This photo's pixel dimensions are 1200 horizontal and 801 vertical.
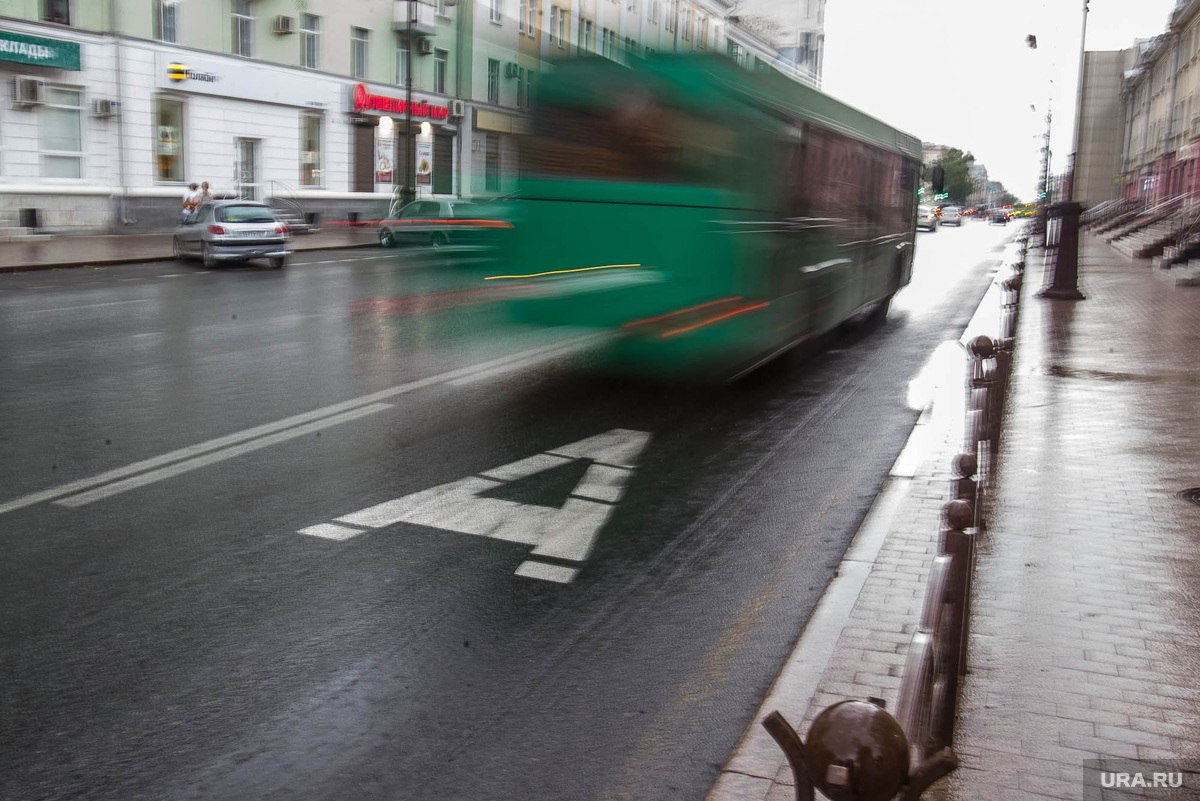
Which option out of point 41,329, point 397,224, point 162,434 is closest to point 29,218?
point 397,224

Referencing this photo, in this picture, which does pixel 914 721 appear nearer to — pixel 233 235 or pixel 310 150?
pixel 233 235

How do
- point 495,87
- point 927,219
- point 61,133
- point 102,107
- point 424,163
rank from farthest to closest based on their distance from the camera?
point 927,219 → point 424,163 → point 102,107 → point 61,133 → point 495,87

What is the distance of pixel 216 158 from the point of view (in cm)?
3422

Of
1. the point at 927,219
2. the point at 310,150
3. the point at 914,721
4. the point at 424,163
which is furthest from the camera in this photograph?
the point at 927,219

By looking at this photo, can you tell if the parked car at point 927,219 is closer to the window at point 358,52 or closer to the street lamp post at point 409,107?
the street lamp post at point 409,107

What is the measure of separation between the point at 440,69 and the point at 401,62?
2344mm

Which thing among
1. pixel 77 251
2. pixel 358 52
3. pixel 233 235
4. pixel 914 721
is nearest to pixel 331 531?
pixel 914 721

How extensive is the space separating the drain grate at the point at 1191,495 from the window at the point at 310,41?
1387 inches

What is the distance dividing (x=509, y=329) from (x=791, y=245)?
104 inches

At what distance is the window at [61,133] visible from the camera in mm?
29141

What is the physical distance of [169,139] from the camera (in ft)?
107

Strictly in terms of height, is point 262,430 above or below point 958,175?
below

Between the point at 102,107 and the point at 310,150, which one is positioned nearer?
the point at 102,107

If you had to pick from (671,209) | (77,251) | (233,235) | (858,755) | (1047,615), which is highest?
(671,209)
